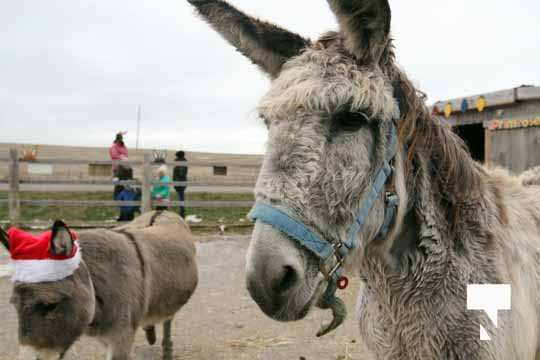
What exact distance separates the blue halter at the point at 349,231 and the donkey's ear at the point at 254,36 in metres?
0.58

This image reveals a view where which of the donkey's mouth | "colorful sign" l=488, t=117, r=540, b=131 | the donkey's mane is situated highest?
"colorful sign" l=488, t=117, r=540, b=131

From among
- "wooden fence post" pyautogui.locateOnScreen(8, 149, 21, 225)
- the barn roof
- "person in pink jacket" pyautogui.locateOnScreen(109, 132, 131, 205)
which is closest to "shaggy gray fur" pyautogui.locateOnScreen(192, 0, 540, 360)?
the barn roof

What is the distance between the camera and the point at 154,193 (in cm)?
1089

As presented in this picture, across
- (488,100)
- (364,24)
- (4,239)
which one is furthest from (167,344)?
(488,100)

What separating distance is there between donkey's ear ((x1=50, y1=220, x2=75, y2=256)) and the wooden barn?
20.7ft

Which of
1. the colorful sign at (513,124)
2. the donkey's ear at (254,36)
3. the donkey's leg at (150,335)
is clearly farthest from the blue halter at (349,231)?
the colorful sign at (513,124)

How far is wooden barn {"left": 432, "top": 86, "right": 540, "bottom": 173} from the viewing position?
6680mm

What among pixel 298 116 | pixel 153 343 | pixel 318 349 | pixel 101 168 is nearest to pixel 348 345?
pixel 318 349

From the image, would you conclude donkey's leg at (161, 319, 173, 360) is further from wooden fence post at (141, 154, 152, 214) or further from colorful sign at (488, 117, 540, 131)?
wooden fence post at (141, 154, 152, 214)

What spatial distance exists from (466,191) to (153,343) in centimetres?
367

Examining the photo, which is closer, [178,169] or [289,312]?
[289,312]

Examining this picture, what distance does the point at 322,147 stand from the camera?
1420mm

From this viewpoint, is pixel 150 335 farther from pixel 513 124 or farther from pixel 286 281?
pixel 513 124

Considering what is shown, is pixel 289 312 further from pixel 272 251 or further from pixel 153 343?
pixel 153 343
